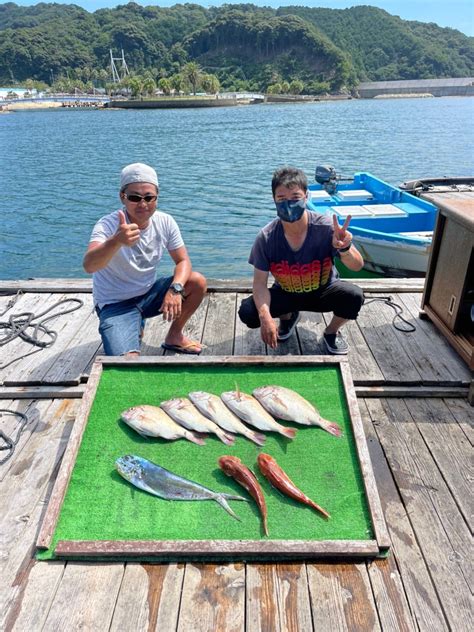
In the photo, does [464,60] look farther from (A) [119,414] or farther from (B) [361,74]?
(A) [119,414]

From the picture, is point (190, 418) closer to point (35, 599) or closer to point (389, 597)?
point (35, 599)

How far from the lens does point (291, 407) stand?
2.56 meters

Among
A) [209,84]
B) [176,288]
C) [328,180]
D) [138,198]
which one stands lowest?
[209,84]

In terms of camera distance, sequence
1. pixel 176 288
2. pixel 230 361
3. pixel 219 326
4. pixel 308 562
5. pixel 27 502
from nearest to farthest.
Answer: pixel 308 562, pixel 27 502, pixel 230 361, pixel 176 288, pixel 219 326

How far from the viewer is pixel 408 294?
4.68 meters

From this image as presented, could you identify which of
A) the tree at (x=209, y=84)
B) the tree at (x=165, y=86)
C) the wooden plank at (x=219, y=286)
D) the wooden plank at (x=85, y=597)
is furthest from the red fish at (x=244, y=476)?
the tree at (x=209, y=84)

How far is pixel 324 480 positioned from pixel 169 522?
2.49 feet

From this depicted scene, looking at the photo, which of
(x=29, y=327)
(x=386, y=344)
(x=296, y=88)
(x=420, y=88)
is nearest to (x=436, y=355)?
(x=386, y=344)

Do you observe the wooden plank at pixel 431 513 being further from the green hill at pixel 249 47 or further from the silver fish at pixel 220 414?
the green hill at pixel 249 47

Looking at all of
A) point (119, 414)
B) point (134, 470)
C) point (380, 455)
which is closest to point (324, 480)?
point (380, 455)

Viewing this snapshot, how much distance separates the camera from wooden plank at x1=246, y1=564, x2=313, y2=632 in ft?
5.75

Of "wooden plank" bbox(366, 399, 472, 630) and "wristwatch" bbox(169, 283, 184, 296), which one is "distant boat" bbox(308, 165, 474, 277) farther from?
"wooden plank" bbox(366, 399, 472, 630)

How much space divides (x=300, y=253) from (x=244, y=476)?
1762 millimetres

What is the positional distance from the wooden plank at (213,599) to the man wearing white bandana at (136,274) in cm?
162
